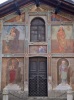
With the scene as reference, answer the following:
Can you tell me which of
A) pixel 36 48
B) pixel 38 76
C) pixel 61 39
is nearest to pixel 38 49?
pixel 36 48

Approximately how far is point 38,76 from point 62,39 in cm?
274

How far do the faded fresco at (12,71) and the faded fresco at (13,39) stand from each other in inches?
24.5

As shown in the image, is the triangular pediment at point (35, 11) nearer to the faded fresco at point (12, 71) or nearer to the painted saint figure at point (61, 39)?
the painted saint figure at point (61, 39)

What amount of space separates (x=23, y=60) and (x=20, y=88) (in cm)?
173

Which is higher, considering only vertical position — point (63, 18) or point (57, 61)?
point (63, 18)

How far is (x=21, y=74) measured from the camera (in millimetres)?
19172

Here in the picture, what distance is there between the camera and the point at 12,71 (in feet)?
63.1

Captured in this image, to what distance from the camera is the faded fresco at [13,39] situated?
63.8 feet

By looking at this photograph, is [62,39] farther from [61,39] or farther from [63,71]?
[63,71]

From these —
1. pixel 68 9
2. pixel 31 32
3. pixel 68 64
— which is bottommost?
pixel 68 64

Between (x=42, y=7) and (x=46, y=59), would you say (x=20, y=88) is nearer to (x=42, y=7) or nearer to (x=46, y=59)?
(x=46, y=59)

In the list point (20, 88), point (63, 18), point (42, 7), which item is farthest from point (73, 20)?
point (20, 88)

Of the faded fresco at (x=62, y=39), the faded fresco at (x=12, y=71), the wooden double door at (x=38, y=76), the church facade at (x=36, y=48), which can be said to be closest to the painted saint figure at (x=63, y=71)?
the church facade at (x=36, y=48)

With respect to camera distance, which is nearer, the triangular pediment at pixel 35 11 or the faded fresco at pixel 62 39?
the faded fresco at pixel 62 39
